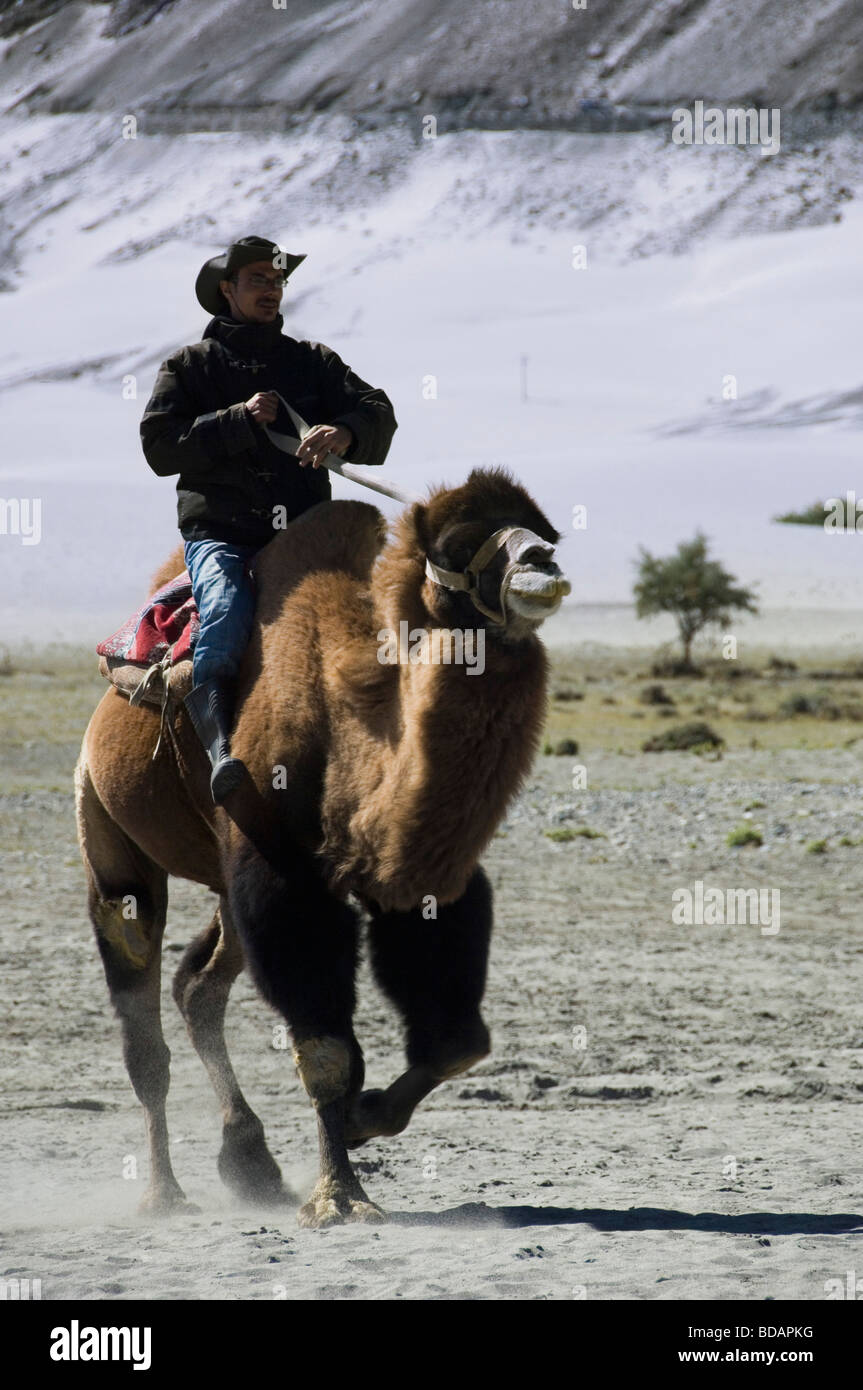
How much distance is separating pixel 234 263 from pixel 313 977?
2.64 m

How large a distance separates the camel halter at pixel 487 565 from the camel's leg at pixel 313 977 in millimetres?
1191

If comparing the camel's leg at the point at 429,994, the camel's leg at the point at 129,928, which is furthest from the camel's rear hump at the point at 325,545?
the camel's leg at the point at 129,928

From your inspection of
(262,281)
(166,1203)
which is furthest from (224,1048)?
(262,281)

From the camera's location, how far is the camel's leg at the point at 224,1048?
677 centimetres

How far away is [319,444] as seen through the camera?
6.12 metres

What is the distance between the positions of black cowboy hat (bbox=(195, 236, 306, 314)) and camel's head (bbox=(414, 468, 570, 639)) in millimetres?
1598

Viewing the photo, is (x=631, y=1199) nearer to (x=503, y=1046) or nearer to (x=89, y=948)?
(x=503, y=1046)

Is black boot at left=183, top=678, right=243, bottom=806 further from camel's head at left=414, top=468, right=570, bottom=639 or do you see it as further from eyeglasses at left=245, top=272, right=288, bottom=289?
eyeglasses at left=245, top=272, right=288, bottom=289

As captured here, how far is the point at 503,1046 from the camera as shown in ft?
29.7

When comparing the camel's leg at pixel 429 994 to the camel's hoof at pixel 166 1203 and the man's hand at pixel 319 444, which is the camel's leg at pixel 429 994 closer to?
the camel's hoof at pixel 166 1203

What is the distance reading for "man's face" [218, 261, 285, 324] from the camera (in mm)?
6469

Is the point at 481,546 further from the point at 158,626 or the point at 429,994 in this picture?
the point at 158,626

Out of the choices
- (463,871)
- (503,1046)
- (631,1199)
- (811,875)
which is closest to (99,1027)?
(503,1046)

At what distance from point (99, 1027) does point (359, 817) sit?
14.4ft
